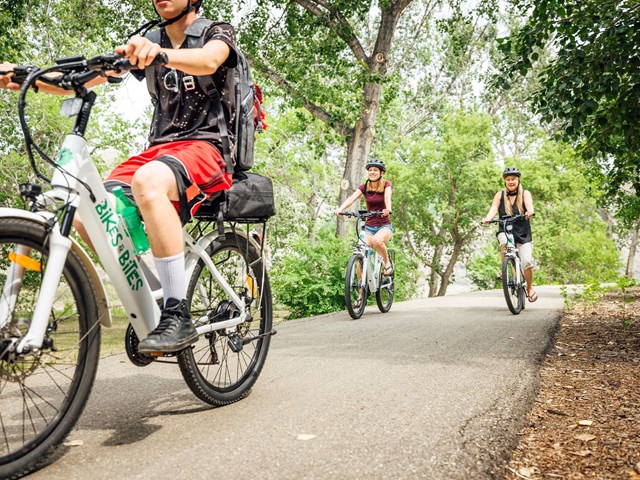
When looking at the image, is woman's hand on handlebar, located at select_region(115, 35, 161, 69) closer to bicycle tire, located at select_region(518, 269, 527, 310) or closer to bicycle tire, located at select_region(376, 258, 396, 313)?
bicycle tire, located at select_region(376, 258, 396, 313)

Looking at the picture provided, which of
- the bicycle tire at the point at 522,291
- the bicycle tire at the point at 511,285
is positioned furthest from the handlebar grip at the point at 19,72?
the bicycle tire at the point at 522,291

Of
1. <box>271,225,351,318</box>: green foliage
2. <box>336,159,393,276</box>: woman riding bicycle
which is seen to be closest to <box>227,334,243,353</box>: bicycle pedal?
<box>336,159,393,276</box>: woman riding bicycle

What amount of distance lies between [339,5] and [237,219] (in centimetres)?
1315

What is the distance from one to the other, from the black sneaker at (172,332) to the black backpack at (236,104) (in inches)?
34.2

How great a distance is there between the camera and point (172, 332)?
115 inches

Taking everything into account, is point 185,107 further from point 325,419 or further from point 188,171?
point 325,419

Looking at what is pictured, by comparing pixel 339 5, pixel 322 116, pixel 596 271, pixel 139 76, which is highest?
pixel 339 5

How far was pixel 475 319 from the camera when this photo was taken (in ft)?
28.3

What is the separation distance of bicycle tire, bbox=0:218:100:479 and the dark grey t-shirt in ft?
3.55

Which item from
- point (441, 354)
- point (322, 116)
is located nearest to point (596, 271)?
point (322, 116)

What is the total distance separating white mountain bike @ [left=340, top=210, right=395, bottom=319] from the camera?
9.26 metres

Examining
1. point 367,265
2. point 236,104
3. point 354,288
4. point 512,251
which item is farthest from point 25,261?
point 512,251

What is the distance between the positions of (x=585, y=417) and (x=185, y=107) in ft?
9.88

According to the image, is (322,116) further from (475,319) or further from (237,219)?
(237,219)
